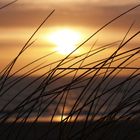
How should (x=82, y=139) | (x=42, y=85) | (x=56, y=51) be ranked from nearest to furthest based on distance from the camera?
(x=82, y=139) < (x=42, y=85) < (x=56, y=51)

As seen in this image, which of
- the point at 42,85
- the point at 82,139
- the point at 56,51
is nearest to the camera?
the point at 82,139

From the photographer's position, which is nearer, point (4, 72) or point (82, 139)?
point (82, 139)

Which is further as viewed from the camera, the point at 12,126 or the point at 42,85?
the point at 42,85

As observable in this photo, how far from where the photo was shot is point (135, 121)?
7.51 feet

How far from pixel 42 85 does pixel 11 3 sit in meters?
0.38

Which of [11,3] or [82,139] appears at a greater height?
[11,3]

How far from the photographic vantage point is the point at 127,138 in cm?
188

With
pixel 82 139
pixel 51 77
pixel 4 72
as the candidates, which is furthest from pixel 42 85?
pixel 82 139

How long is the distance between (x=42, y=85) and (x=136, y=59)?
0.54 m

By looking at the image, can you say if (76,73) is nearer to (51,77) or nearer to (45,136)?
(51,77)

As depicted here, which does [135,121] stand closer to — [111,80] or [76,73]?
[111,80]

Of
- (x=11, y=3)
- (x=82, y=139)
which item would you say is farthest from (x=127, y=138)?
(x=11, y=3)

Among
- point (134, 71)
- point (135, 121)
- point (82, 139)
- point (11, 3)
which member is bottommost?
point (82, 139)

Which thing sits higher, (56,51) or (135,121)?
(56,51)
